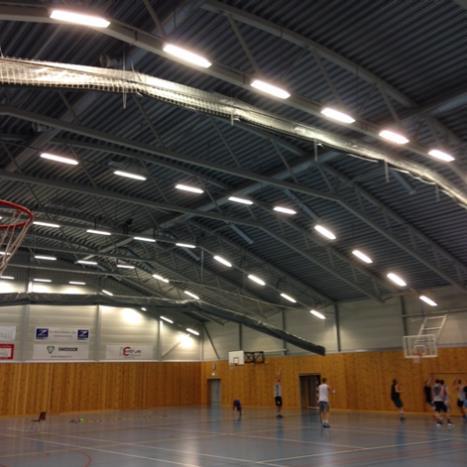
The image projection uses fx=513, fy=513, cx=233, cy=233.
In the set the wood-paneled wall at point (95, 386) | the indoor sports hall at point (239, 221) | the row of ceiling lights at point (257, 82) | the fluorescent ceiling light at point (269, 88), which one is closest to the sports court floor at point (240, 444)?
the indoor sports hall at point (239, 221)

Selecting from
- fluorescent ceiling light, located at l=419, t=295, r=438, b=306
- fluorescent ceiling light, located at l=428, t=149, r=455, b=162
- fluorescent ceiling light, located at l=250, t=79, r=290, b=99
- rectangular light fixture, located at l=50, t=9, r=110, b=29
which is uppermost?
fluorescent ceiling light, located at l=250, t=79, r=290, b=99

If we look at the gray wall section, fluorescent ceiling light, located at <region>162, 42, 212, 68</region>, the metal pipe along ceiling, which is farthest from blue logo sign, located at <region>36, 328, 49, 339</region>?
fluorescent ceiling light, located at <region>162, 42, 212, 68</region>

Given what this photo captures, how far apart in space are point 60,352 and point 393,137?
1284 inches

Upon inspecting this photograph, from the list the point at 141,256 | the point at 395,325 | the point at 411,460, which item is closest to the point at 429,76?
the point at 411,460

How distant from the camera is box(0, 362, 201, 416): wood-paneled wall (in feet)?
124

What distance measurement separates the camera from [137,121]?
1917 centimetres

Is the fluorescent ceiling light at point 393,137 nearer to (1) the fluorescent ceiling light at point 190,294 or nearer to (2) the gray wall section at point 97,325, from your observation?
(1) the fluorescent ceiling light at point 190,294

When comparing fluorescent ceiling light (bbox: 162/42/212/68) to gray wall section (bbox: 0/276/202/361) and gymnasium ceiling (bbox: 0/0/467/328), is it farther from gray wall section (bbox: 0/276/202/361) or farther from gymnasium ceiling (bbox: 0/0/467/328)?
gray wall section (bbox: 0/276/202/361)

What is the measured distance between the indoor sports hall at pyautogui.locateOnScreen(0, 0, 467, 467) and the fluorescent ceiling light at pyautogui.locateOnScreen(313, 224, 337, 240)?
0.11 meters

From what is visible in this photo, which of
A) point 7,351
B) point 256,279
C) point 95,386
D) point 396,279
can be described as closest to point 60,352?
point 7,351

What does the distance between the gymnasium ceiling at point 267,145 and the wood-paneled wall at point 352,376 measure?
428 cm

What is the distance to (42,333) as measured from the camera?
39.4 m

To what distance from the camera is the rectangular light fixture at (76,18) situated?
33.0ft

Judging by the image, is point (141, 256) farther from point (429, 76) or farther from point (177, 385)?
point (429, 76)
